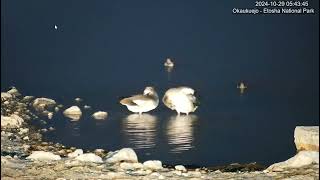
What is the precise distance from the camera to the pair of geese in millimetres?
19422

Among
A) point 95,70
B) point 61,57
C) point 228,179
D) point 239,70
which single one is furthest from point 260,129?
point 61,57

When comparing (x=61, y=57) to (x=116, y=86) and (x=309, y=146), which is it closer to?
(x=116, y=86)

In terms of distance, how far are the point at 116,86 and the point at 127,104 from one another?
6913mm

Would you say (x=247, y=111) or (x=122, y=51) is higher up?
(x=122, y=51)

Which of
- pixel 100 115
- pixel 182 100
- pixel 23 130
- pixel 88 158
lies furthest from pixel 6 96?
pixel 88 158

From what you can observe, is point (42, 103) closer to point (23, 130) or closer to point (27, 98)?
point (27, 98)

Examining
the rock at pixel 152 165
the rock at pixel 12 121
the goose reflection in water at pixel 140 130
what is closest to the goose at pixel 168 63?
the goose reflection in water at pixel 140 130

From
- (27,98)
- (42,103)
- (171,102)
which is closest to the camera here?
(171,102)

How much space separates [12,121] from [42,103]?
14.8 feet

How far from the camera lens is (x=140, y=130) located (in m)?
16.9

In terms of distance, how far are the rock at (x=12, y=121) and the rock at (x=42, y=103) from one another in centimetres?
313

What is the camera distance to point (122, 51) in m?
42.7

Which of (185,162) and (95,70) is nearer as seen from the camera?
(185,162)

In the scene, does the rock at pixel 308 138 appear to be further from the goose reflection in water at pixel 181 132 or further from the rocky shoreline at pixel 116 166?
the goose reflection in water at pixel 181 132
